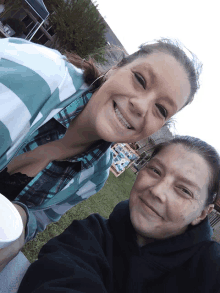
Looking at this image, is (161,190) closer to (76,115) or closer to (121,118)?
(121,118)

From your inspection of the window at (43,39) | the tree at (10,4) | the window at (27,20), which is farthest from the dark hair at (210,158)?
the window at (43,39)

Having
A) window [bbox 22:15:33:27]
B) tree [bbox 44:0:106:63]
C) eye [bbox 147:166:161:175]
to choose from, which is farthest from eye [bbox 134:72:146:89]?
window [bbox 22:15:33:27]

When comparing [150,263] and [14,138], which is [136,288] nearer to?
[150,263]

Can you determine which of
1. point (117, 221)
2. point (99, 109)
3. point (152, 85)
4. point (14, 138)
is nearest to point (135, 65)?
point (152, 85)

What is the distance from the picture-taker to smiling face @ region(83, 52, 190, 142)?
1150mm

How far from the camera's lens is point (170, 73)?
44.7 inches

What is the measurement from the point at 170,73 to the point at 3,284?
1.39 meters

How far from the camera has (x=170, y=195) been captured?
99cm

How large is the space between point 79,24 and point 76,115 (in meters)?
12.5

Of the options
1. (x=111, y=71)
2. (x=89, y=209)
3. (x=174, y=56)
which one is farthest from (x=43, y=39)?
(x=174, y=56)

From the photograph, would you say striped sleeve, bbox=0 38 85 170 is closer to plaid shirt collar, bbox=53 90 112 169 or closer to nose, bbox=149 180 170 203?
plaid shirt collar, bbox=53 90 112 169

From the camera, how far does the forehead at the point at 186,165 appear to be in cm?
102

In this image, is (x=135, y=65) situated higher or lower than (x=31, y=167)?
higher

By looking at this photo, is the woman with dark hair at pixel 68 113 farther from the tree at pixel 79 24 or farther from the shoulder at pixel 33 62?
the tree at pixel 79 24
